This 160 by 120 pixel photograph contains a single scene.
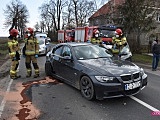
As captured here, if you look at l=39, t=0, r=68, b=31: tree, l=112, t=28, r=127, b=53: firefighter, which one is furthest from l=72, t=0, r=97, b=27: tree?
l=112, t=28, r=127, b=53: firefighter

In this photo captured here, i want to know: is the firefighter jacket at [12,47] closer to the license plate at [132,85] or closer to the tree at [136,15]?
the license plate at [132,85]

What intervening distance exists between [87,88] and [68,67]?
1.24m

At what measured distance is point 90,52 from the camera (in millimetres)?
7023

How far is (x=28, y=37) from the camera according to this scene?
889 centimetres

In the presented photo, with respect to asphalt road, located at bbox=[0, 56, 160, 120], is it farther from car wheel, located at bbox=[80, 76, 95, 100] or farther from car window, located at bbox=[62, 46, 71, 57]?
car window, located at bbox=[62, 46, 71, 57]

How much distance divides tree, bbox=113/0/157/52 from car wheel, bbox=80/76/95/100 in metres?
15.5

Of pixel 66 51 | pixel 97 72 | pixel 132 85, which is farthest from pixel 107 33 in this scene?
pixel 132 85

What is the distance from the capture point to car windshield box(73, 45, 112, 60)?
680 cm

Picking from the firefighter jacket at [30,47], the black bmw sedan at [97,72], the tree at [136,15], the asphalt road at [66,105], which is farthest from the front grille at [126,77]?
the tree at [136,15]

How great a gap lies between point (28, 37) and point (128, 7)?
13.7m

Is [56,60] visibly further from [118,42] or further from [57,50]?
[118,42]

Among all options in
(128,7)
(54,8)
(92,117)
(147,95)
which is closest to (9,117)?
(92,117)

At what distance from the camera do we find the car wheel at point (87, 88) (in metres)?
5.71

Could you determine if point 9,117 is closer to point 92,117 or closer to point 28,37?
point 92,117
